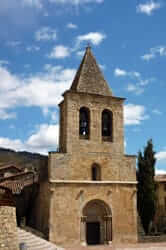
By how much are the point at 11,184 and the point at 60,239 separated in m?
5.86

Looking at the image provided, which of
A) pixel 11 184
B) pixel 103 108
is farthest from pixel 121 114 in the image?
pixel 11 184

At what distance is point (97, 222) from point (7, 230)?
10983 mm

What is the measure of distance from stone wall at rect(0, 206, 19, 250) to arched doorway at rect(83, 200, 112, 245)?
31.0 feet

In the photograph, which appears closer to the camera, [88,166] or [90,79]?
[88,166]

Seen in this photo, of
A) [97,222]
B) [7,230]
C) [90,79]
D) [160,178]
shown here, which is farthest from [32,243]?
[160,178]

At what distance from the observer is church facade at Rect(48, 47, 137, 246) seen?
2049cm

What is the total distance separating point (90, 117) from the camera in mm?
22641

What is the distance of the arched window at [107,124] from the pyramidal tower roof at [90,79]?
5.05 feet

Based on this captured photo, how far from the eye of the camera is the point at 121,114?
78.0 ft

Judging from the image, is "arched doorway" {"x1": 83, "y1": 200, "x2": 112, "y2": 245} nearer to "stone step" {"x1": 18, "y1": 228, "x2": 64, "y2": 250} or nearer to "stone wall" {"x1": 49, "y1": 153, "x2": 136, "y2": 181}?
"stone wall" {"x1": 49, "y1": 153, "x2": 136, "y2": 181}

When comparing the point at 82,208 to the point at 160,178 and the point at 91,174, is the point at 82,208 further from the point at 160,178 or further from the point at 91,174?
the point at 160,178

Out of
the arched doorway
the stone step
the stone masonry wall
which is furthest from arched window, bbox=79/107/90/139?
the stone step

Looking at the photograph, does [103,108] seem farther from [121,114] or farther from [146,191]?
[146,191]

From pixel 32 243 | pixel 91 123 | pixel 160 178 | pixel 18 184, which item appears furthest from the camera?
Result: pixel 160 178
